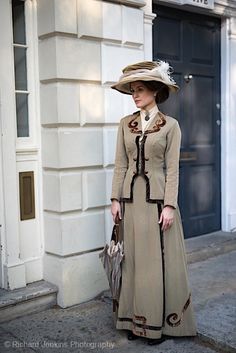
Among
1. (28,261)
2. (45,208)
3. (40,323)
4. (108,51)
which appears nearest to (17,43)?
(108,51)

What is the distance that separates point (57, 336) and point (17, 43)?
2.37 meters

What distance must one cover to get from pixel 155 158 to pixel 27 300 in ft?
5.27

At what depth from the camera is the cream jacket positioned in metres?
3.43

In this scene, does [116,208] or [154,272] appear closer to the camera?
[154,272]

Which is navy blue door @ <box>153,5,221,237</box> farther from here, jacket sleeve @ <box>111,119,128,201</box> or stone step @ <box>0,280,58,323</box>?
stone step @ <box>0,280,58,323</box>

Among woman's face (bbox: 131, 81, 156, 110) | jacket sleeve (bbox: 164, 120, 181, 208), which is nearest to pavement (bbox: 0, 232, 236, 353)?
jacket sleeve (bbox: 164, 120, 181, 208)

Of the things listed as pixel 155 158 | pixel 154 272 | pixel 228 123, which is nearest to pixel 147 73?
pixel 155 158

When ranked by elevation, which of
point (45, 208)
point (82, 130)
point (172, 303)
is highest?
point (82, 130)

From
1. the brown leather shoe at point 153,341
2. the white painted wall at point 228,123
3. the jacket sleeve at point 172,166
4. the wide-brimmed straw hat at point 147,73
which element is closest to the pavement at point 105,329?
the brown leather shoe at point 153,341

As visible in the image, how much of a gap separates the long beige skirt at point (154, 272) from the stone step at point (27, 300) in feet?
3.10

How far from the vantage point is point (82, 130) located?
4254 millimetres

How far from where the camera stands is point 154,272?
3438mm

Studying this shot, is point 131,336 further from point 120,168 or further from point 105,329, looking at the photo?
point 120,168

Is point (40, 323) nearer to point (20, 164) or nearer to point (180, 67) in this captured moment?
point (20, 164)
